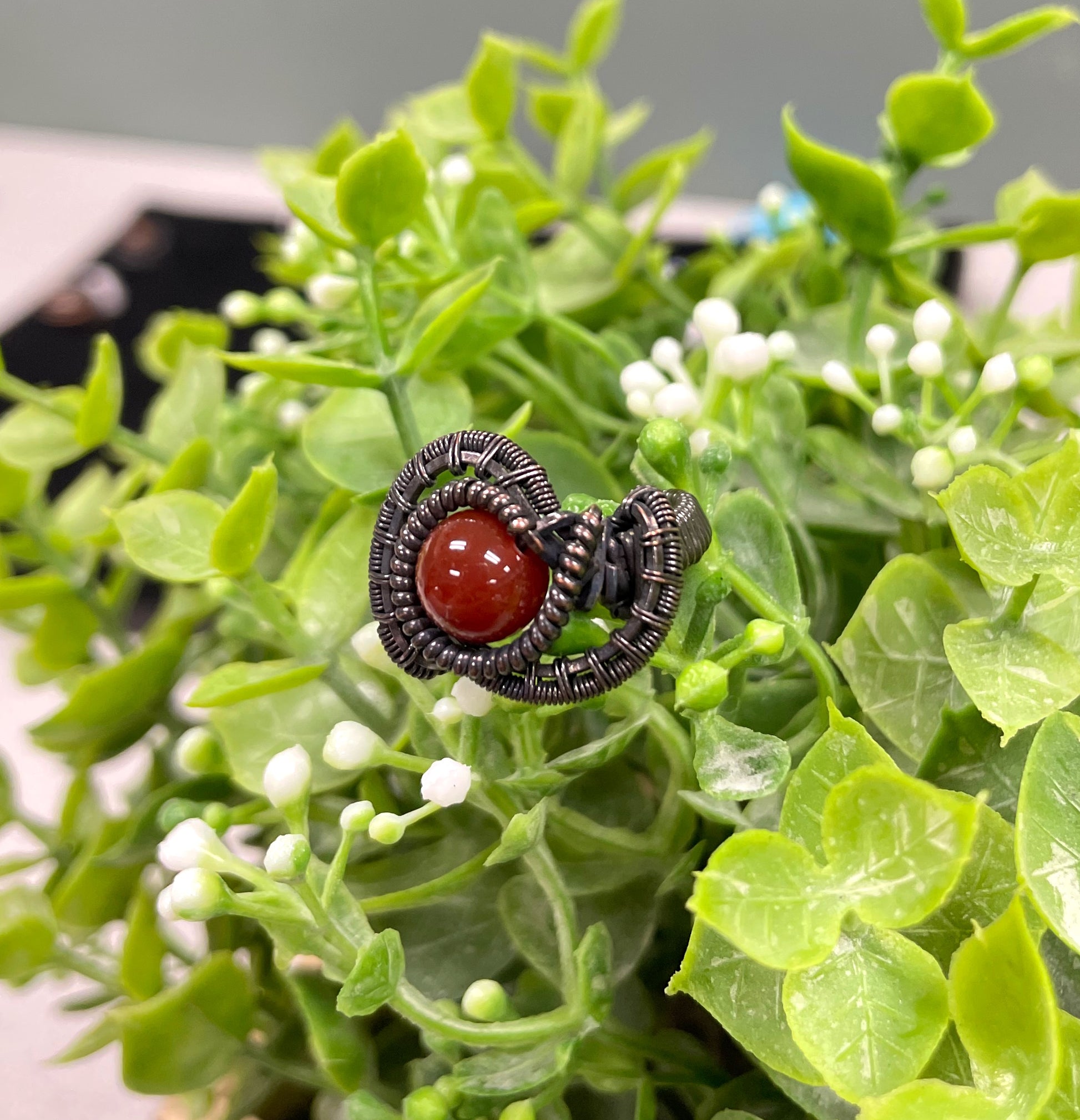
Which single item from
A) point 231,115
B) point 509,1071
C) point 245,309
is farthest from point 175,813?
point 231,115

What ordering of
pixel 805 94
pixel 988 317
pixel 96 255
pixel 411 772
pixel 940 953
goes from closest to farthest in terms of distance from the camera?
pixel 940 953
pixel 411 772
pixel 988 317
pixel 805 94
pixel 96 255

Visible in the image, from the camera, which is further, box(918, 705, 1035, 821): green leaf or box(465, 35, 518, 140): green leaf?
box(465, 35, 518, 140): green leaf

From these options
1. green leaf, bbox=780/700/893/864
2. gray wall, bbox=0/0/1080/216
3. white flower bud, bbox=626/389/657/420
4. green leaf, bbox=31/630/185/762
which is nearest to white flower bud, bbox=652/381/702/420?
white flower bud, bbox=626/389/657/420

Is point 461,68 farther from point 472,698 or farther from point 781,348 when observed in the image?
point 472,698

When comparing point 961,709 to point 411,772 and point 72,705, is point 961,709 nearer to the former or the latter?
point 411,772

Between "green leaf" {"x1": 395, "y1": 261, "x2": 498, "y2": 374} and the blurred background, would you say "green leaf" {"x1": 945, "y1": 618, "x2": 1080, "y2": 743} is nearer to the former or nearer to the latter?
"green leaf" {"x1": 395, "y1": 261, "x2": 498, "y2": 374}

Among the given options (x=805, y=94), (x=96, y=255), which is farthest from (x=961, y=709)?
(x=96, y=255)
